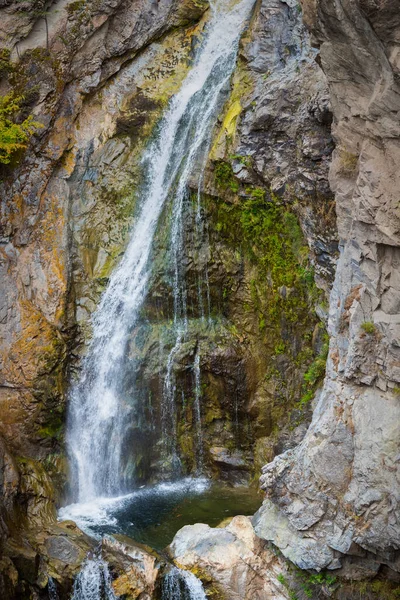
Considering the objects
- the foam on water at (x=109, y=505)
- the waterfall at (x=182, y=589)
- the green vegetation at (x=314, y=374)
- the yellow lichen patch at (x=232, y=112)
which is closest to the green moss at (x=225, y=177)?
the yellow lichen patch at (x=232, y=112)

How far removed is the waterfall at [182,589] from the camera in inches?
401

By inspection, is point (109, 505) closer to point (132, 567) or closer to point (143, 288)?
point (132, 567)

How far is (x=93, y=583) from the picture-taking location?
10.4 metres

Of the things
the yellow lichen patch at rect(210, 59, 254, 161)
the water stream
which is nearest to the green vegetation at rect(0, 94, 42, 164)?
the water stream

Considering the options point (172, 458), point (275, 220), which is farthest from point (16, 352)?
point (275, 220)

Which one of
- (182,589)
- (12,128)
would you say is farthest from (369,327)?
(12,128)

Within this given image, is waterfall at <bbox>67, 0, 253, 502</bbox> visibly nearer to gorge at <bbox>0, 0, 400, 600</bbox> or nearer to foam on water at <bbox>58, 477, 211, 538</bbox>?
gorge at <bbox>0, 0, 400, 600</bbox>

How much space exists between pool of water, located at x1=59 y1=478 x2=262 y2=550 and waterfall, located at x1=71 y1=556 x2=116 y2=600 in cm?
104

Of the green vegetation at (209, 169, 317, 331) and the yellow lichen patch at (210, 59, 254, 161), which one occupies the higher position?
the yellow lichen patch at (210, 59, 254, 161)

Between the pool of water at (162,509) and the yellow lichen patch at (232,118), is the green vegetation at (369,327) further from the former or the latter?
the yellow lichen patch at (232,118)

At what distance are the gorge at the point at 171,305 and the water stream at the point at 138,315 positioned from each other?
0.04 meters

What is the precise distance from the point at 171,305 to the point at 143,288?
720 millimetres

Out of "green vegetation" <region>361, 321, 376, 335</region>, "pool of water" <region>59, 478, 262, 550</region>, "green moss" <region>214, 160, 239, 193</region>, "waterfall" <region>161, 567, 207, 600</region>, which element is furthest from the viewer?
"green moss" <region>214, 160, 239, 193</region>

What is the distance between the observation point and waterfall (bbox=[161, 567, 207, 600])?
33.4 ft
